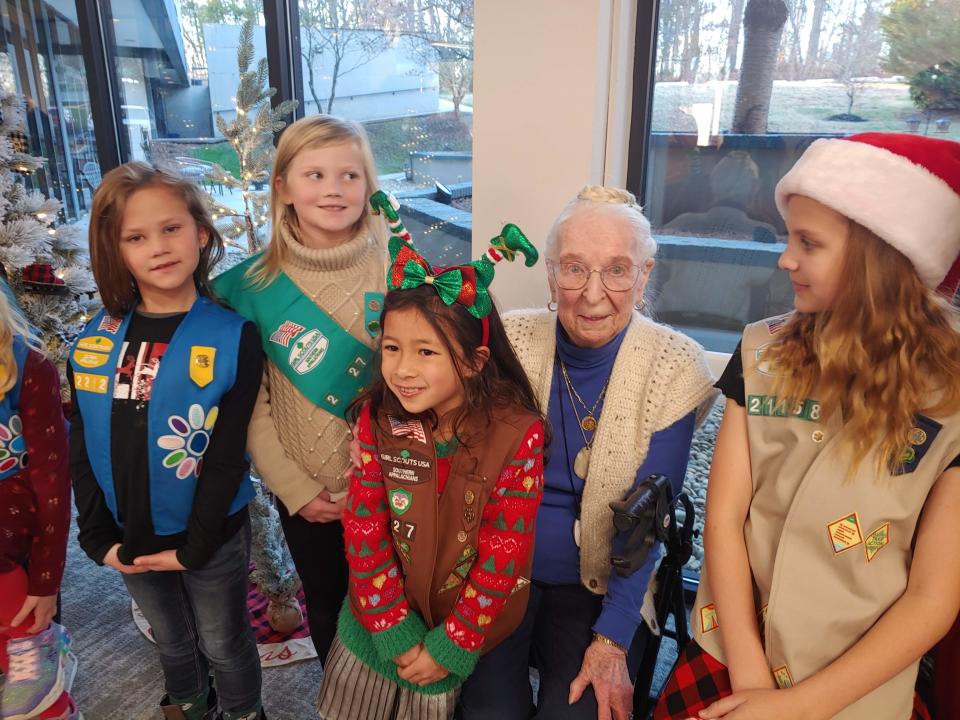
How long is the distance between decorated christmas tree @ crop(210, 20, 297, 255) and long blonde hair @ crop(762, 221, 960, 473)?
160 centimetres

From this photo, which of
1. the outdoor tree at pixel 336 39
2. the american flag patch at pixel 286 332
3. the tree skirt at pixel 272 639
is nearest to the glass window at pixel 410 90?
the outdoor tree at pixel 336 39

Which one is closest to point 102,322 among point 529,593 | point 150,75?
point 529,593

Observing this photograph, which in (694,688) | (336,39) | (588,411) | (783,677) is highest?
(336,39)

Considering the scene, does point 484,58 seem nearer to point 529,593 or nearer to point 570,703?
point 529,593

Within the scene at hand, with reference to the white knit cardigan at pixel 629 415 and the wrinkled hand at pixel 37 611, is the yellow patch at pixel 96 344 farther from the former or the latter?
the white knit cardigan at pixel 629 415

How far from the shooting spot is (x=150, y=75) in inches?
132

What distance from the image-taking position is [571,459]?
160 cm

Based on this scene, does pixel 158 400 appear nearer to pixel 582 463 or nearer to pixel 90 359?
pixel 90 359

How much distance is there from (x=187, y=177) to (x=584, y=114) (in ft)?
3.80

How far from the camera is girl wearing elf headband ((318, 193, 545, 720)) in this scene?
133cm

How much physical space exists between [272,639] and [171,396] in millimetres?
1138

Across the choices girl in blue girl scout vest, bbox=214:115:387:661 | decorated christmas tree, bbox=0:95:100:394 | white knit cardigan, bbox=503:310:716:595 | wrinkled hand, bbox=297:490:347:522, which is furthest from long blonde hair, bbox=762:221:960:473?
decorated christmas tree, bbox=0:95:100:394

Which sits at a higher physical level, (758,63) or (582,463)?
(758,63)

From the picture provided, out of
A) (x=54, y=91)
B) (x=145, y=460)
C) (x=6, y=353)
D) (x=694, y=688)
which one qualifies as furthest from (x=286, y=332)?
(x=54, y=91)
